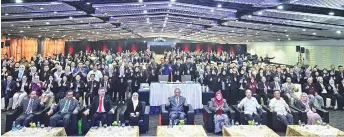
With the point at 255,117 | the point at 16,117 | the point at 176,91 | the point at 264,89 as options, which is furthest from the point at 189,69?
the point at 16,117

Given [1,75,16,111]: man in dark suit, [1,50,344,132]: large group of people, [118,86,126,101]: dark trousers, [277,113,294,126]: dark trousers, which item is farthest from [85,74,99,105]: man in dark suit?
[277,113,294,126]: dark trousers

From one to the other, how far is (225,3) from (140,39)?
2995cm

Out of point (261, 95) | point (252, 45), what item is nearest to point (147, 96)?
point (261, 95)

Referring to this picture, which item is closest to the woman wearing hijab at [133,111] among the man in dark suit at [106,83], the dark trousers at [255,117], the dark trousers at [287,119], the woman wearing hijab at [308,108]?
the dark trousers at [255,117]

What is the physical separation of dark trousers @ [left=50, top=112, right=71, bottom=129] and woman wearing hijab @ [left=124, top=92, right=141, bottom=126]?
1.18 meters

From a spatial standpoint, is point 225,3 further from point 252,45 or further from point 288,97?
point 252,45

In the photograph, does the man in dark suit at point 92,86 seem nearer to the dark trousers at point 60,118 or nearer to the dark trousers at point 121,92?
the dark trousers at point 121,92

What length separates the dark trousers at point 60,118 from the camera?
5848 mm

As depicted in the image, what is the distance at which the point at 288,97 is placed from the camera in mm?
7844

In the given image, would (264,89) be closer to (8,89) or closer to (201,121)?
(201,121)

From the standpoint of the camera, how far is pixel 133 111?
634 cm

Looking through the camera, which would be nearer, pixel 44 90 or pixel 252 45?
pixel 44 90

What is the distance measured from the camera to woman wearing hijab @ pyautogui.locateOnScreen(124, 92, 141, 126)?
621 cm

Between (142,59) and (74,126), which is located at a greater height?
(142,59)
